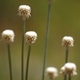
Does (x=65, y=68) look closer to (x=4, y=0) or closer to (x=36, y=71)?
(x=36, y=71)

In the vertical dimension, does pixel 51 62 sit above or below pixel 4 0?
below

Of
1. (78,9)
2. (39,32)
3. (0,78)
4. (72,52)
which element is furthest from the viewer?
(78,9)

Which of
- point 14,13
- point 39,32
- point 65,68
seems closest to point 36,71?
point 39,32

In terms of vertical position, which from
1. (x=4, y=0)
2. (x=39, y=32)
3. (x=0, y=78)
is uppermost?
(x=4, y=0)

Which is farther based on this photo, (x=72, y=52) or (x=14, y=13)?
(x=14, y=13)

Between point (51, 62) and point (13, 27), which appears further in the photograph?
point (13, 27)

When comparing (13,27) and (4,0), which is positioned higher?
(4,0)

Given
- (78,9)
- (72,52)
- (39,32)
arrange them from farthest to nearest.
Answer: (78,9), (39,32), (72,52)

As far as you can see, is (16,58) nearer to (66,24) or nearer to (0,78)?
(0,78)

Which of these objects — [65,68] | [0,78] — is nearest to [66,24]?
[0,78]
